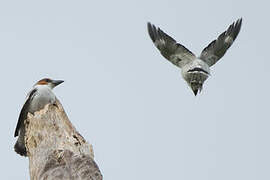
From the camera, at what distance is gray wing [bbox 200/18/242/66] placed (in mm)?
10227

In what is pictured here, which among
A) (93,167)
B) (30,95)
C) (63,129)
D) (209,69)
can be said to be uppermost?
(209,69)

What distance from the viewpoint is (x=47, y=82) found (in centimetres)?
849

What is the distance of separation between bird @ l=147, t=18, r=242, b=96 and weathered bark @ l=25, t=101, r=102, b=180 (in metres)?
3.96

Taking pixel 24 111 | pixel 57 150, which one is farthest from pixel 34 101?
pixel 57 150

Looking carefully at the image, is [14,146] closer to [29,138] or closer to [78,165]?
[29,138]

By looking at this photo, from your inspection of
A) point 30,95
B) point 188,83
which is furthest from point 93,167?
point 188,83

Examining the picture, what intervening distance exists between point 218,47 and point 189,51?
1.88 ft

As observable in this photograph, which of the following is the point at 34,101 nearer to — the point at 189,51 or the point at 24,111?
the point at 24,111

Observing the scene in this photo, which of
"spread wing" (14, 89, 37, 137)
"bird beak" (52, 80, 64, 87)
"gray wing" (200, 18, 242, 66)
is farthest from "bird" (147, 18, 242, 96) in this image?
"spread wing" (14, 89, 37, 137)

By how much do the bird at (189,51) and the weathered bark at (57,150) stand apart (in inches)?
156

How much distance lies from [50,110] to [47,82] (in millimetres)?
2062

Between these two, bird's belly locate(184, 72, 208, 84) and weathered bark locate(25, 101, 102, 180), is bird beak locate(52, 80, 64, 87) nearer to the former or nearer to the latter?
weathered bark locate(25, 101, 102, 180)

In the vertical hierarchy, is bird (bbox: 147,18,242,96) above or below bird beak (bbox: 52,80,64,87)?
above

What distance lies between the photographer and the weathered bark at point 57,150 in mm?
5512
